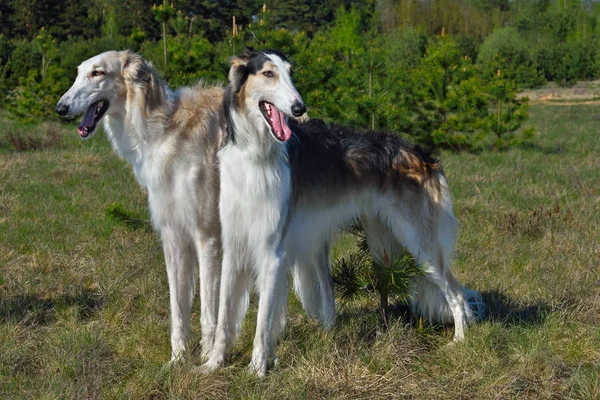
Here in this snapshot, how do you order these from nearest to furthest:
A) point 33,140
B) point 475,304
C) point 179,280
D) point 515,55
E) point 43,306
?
point 179,280, point 475,304, point 43,306, point 33,140, point 515,55

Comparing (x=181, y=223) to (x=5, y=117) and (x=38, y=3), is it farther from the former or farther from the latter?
(x=38, y=3)

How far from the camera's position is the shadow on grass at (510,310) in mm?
5141

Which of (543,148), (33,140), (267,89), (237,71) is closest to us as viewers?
(267,89)

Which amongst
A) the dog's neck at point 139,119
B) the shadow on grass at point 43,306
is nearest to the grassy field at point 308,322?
the shadow on grass at point 43,306

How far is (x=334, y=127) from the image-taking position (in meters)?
4.93

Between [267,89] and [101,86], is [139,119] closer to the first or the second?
[101,86]

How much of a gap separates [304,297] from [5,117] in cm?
1825

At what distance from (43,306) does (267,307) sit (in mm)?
2102

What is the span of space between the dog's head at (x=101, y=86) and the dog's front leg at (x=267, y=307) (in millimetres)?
1367

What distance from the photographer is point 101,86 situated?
4.47m

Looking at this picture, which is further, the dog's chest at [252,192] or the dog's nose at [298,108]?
the dog's chest at [252,192]

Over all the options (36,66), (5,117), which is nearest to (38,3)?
(36,66)

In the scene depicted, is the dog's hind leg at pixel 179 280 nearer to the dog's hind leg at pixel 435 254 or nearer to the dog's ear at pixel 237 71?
the dog's ear at pixel 237 71

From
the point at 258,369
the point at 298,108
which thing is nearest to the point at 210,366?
the point at 258,369
